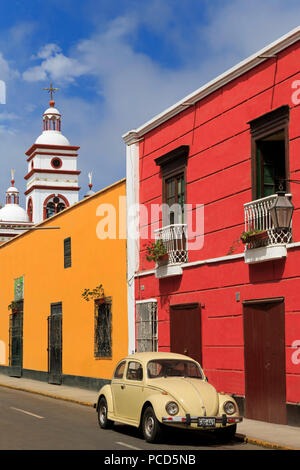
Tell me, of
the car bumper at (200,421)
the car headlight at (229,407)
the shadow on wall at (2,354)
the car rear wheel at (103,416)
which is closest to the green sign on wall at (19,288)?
the shadow on wall at (2,354)

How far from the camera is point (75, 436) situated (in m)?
13.7

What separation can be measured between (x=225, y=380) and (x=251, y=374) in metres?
1.26

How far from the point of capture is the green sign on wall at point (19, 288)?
35425mm

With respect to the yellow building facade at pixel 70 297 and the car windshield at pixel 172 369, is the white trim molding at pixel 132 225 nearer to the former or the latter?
the yellow building facade at pixel 70 297

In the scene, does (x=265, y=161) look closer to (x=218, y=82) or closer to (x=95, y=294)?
(x=218, y=82)

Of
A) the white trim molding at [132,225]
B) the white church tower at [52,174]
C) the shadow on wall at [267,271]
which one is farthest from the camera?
the white church tower at [52,174]

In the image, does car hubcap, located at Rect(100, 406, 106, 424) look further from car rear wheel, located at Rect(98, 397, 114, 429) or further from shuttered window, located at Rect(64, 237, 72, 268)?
shuttered window, located at Rect(64, 237, 72, 268)

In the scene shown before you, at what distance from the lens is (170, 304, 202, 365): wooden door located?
754 inches

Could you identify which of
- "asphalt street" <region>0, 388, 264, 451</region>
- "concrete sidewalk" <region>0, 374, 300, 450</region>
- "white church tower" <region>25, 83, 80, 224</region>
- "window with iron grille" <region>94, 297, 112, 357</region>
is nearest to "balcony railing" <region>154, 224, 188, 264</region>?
"asphalt street" <region>0, 388, 264, 451</region>

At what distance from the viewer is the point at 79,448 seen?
1205cm

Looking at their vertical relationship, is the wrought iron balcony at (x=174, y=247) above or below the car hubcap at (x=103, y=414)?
above

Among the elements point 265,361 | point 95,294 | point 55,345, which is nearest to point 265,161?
point 265,361

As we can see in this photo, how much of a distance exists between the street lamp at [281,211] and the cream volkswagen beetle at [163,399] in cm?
331

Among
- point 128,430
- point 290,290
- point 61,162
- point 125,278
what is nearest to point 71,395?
point 125,278
